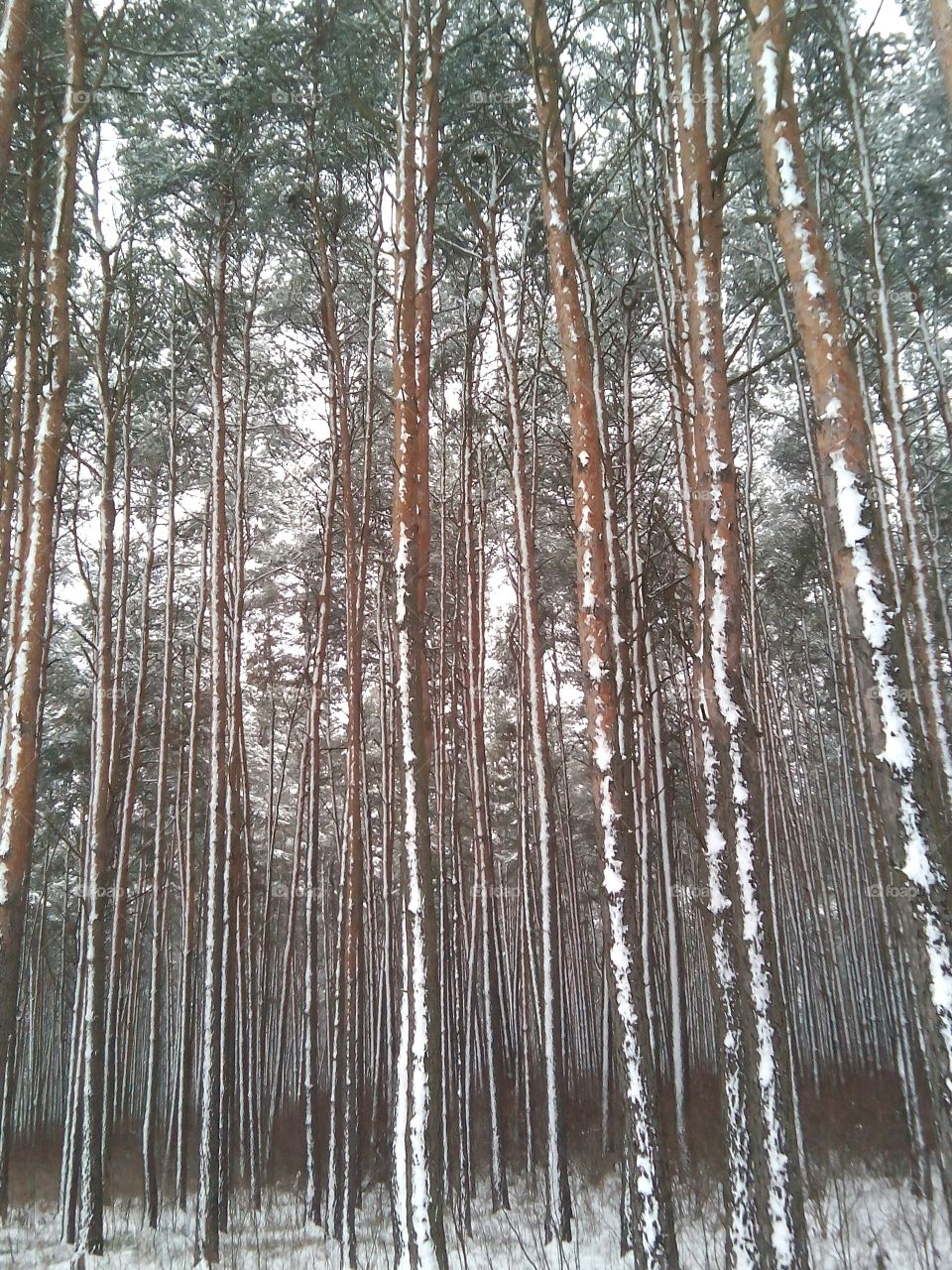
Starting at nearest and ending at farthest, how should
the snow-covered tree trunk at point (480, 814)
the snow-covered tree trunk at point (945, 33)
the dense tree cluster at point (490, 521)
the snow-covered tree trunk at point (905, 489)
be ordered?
the snow-covered tree trunk at point (945, 33)
the dense tree cluster at point (490, 521)
the snow-covered tree trunk at point (905, 489)
the snow-covered tree trunk at point (480, 814)

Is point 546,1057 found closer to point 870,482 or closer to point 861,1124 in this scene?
point 870,482

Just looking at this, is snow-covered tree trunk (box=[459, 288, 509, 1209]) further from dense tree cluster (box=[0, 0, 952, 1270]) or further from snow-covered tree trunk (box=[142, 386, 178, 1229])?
snow-covered tree trunk (box=[142, 386, 178, 1229])

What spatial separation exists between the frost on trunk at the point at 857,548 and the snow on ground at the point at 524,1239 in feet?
9.61

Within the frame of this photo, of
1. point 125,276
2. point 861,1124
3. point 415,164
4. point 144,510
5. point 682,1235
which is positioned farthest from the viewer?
point 144,510

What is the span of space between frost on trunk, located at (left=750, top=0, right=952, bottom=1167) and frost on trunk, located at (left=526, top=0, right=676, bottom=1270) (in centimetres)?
142

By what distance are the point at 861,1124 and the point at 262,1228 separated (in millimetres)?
7406

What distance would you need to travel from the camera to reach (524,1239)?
707cm

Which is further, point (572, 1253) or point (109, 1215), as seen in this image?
point (109, 1215)

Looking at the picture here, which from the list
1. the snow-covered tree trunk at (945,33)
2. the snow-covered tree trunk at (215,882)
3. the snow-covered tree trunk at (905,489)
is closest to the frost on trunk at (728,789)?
the snow-covered tree trunk at (945,33)

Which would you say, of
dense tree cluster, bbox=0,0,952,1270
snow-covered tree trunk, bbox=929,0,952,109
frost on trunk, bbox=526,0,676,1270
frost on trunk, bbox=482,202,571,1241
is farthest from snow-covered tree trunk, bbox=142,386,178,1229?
snow-covered tree trunk, bbox=929,0,952,109

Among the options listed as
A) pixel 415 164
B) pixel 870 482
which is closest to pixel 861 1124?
pixel 870 482

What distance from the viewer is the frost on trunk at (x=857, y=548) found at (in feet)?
12.0

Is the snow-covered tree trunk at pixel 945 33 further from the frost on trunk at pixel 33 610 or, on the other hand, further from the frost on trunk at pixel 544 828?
the frost on trunk at pixel 33 610

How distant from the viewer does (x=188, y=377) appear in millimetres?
11117
